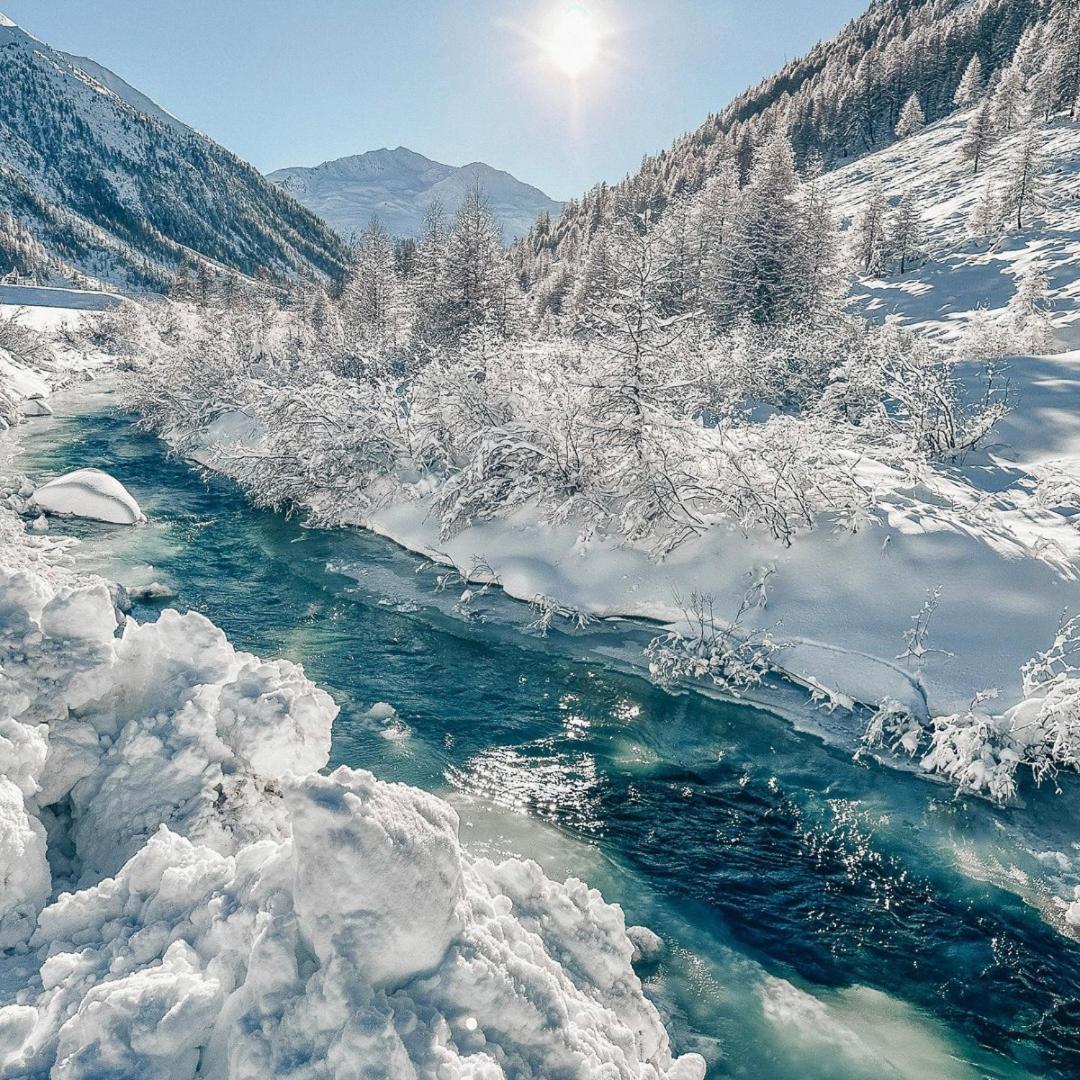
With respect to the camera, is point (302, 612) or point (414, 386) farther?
point (414, 386)

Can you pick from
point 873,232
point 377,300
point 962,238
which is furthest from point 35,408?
point 962,238

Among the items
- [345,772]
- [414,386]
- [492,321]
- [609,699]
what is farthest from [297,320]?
[345,772]

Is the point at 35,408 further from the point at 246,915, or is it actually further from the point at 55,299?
the point at 55,299

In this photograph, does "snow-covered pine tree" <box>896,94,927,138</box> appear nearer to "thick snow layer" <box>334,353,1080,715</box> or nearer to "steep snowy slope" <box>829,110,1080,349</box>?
"steep snowy slope" <box>829,110,1080,349</box>

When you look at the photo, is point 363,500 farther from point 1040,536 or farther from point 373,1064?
point 373,1064

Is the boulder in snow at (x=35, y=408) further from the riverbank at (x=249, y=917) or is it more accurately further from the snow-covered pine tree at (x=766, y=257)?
the riverbank at (x=249, y=917)

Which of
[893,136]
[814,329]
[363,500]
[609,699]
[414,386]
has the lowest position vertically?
[609,699]

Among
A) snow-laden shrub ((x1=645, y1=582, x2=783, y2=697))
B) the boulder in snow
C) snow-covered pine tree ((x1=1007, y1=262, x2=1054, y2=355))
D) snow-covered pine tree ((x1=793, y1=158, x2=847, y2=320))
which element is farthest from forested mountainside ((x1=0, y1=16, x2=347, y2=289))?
snow-laden shrub ((x1=645, y1=582, x2=783, y2=697))
